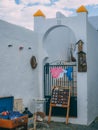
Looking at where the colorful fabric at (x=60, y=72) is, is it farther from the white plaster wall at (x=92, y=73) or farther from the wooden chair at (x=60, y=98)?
the white plaster wall at (x=92, y=73)

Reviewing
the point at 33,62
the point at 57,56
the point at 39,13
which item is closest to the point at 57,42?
the point at 57,56

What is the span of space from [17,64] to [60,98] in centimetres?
234

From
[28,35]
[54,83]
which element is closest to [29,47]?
[28,35]

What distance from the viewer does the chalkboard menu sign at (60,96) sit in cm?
1042

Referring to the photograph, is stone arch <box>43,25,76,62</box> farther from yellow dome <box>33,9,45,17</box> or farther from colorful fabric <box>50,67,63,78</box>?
colorful fabric <box>50,67,63,78</box>

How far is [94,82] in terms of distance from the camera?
12.3m

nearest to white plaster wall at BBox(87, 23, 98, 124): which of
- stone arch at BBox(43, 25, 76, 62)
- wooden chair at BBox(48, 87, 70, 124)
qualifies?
wooden chair at BBox(48, 87, 70, 124)

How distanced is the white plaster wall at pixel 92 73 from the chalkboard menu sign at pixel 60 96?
3.41 feet

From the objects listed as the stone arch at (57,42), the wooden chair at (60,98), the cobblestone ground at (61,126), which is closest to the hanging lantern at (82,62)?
the wooden chair at (60,98)

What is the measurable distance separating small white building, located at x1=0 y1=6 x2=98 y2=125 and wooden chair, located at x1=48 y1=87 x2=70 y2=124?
511 millimetres

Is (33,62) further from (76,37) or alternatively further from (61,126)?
(61,126)

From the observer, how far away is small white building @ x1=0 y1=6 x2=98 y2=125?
29.3ft

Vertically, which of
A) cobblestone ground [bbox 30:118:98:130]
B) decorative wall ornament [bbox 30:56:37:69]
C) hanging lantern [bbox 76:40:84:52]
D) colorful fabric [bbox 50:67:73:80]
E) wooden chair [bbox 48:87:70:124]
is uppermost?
hanging lantern [bbox 76:40:84:52]

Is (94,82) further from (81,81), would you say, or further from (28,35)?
(28,35)
